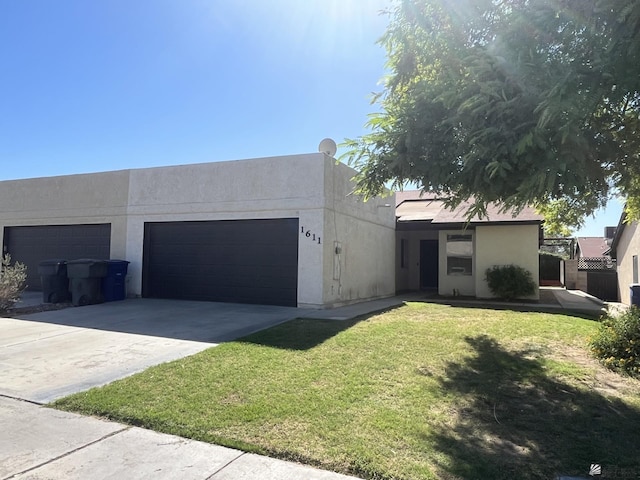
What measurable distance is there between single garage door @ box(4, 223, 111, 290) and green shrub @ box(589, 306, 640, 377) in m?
14.2

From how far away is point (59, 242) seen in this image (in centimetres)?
1583

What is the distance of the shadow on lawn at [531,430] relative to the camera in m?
3.49

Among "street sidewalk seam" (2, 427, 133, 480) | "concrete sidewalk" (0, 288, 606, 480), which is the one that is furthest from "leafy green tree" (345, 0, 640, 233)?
"street sidewalk seam" (2, 427, 133, 480)

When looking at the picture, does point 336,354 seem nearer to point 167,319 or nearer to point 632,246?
point 167,319

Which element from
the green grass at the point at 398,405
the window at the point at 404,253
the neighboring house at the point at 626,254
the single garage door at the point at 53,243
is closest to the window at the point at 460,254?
the window at the point at 404,253

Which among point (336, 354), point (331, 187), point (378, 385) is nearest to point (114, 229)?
point (331, 187)

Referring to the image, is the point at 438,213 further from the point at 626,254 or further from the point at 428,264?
the point at 626,254

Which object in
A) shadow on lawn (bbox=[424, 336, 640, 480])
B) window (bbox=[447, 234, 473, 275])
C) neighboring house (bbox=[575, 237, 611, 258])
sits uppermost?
neighboring house (bbox=[575, 237, 611, 258])

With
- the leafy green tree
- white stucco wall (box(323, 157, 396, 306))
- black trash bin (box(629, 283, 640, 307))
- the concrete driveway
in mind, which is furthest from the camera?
white stucco wall (box(323, 157, 396, 306))

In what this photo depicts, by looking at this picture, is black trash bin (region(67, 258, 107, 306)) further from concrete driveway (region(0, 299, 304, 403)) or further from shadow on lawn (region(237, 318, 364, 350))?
shadow on lawn (region(237, 318, 364, 350))

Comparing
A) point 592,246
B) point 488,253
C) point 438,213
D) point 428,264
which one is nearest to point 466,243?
point 488,253

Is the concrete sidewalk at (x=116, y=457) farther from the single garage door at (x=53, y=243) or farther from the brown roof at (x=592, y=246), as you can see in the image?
the brown roof at (x=592, y=246)

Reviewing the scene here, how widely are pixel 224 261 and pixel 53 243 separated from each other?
7400mm

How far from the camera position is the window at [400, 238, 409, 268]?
65.0ft
